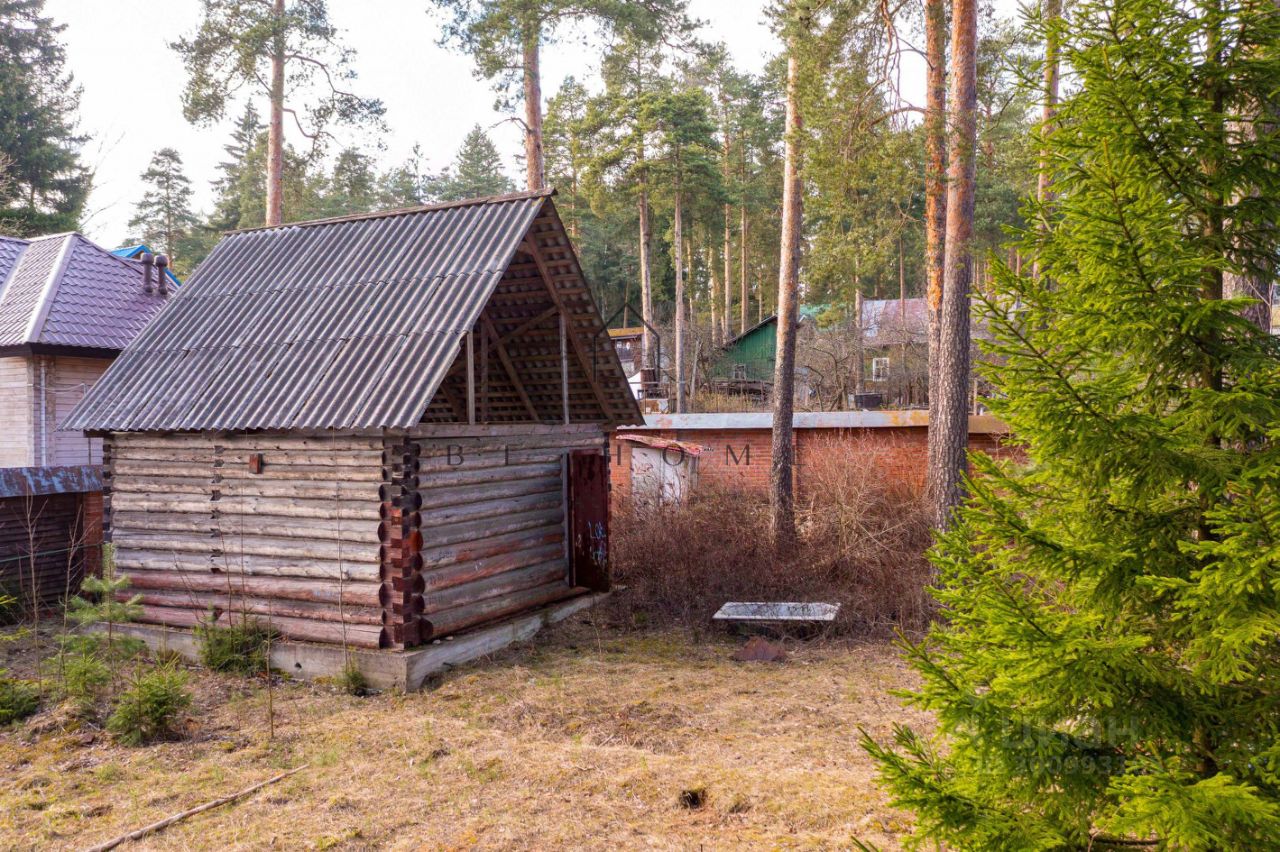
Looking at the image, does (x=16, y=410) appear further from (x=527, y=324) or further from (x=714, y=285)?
(x=714, y=285)

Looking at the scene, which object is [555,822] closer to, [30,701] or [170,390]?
[30,701]

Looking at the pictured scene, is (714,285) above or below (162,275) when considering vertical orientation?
above

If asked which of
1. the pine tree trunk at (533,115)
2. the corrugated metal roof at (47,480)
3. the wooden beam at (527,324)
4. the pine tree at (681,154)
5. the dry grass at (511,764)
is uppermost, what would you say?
the pine tree at (681,154)

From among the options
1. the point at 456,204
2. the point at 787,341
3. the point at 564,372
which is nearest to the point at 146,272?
the point at 456,204

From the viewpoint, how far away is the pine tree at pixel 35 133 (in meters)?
28.1

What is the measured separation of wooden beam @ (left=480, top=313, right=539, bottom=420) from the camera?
12.6 meters

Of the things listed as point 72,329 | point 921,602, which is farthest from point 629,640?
point 72,329

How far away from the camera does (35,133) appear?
28672mm

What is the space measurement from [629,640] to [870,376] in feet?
90.0

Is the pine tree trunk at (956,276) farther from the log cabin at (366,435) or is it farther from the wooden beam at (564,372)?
Answer: the wooden beam at (564,372)

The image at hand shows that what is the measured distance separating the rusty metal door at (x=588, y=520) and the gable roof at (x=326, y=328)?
89 cm

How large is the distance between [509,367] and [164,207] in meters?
42.2

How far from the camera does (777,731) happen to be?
8.32 meters

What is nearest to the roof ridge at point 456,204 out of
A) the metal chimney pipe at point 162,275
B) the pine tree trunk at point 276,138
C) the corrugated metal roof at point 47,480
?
the corrugated metal roof at point 47,480
